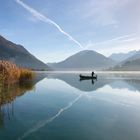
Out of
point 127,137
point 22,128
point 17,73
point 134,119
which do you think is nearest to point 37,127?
point 22,128

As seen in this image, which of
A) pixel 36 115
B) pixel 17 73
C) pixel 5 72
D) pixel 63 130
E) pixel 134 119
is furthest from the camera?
pixel 17 73

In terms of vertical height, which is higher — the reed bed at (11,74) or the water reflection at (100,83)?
the reed bed at (11,74)

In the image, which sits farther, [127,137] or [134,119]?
[134,119]

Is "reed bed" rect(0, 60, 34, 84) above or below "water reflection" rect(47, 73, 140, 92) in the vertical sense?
above

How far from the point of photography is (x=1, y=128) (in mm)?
17062

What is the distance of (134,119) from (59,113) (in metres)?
6.62

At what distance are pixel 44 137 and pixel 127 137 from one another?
503 centimetres

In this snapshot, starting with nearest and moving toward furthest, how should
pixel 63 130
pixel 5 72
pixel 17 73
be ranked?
pixel 63 130
pixel 5 72
pixel 17 73

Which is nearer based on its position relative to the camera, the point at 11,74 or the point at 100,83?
the point at 11,74

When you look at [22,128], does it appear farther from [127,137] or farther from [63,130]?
[127,137]

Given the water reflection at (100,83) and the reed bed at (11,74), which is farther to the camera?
the water reflection at (100,83)

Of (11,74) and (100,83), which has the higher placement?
(11,74)

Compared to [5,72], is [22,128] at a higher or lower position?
lower

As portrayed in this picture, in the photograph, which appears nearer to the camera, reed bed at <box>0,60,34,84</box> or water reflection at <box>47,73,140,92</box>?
reed bed at <box>0,60,34,84</box>
